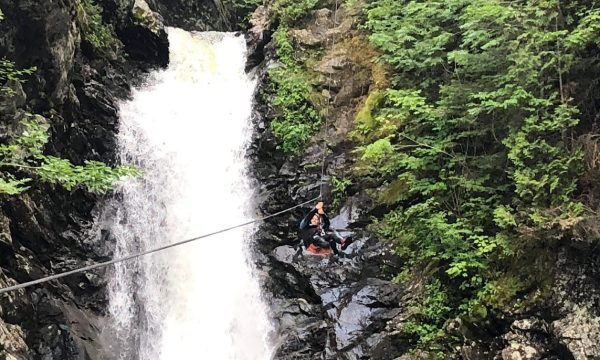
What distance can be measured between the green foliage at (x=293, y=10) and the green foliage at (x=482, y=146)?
4556 mm

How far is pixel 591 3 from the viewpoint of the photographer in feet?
23.9

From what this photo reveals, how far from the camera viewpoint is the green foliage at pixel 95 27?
41.5 feet

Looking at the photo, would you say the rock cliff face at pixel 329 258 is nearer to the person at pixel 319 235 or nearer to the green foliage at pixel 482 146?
the green foliage at pixel 482 146

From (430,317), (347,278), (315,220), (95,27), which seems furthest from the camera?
(95,27)

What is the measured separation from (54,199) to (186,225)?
112 inches

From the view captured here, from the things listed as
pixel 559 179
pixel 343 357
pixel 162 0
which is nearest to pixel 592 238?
pixel 559 179

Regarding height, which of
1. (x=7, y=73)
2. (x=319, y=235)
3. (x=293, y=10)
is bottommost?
(x=319, y=235)

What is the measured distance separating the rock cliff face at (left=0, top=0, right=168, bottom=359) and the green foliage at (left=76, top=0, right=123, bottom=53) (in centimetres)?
17

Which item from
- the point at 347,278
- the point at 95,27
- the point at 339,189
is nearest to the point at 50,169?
the point at 347,278

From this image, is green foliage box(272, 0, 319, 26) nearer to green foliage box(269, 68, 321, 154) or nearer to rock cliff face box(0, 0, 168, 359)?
green foliage box(269, 68, 321, 154)

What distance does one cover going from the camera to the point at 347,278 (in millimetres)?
9352

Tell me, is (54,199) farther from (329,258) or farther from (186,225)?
(329,258)

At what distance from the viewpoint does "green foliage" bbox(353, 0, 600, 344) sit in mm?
7172

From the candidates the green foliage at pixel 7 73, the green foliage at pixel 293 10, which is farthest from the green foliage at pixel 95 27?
the green foliage at pixel 293 10
